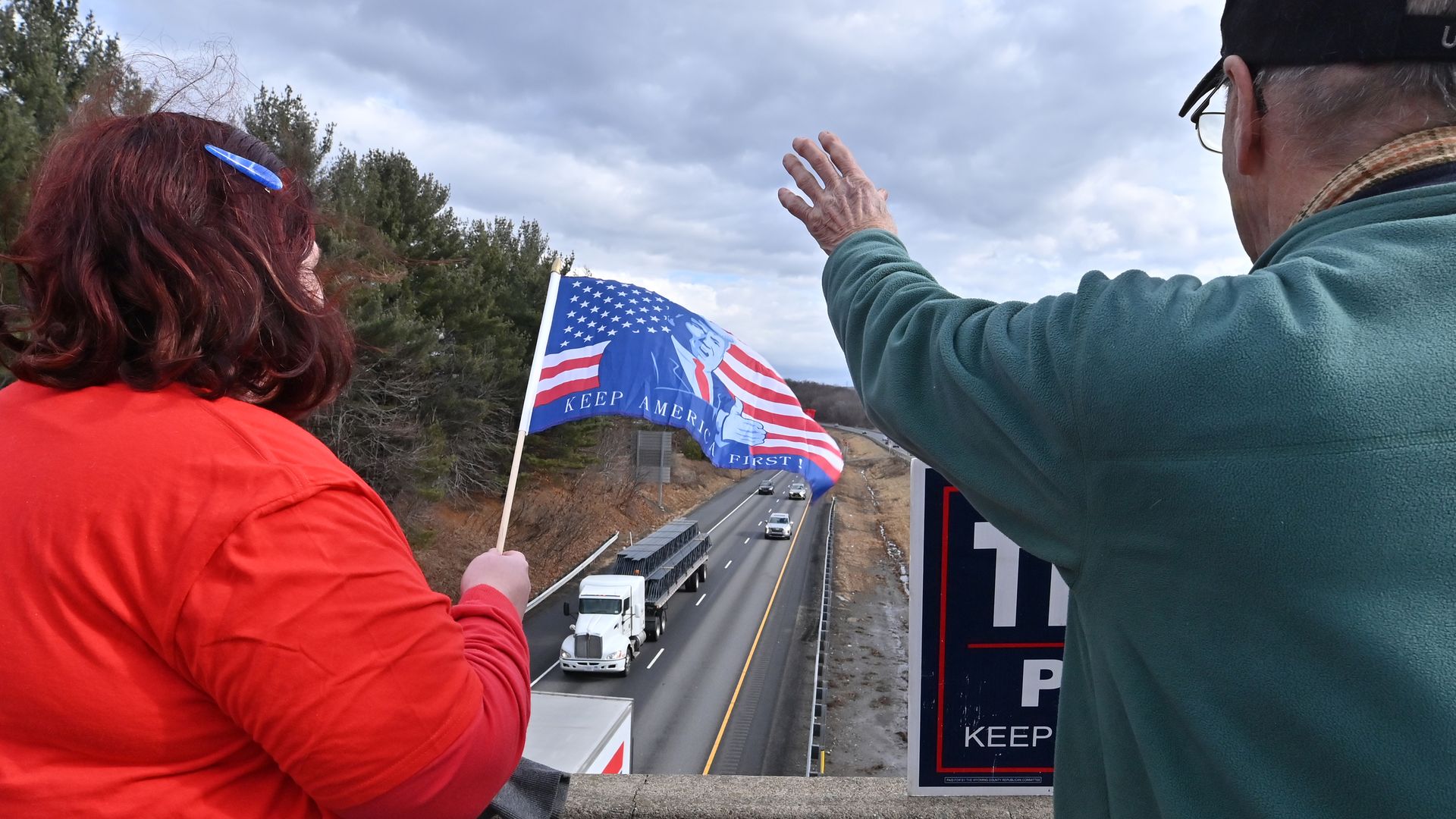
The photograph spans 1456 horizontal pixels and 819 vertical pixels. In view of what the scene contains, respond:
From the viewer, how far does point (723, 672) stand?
24672 millimetres

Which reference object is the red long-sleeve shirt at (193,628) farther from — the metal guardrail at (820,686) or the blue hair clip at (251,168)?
the metal guardrail at (820,686)

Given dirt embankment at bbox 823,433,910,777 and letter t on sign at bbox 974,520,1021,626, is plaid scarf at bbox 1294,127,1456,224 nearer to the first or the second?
letter t on sign at bbox 974,520,1021,626

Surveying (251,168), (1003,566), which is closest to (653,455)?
(1003,566)

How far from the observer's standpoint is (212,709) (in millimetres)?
1149

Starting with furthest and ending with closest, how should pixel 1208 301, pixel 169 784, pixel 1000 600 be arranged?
pixel 1000 600, pixel 169 784, pixel 1208 301

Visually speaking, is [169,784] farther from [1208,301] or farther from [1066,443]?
[1208,301]

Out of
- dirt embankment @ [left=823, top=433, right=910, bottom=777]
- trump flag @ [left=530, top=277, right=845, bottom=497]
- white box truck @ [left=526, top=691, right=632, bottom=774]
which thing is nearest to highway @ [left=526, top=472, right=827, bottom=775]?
dirt embankment @ [left=823, top=433, right=910, bottom=777]

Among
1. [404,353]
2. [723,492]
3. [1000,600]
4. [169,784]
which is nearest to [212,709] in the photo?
[169,784]

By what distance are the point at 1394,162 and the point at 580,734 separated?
1030 cm

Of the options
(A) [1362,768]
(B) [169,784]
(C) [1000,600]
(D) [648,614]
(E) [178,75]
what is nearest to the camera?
(A) [1362,768]

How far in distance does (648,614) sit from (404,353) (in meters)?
11.5

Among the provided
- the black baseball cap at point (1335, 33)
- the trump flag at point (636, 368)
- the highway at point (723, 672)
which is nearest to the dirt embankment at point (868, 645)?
the highway at point (723, 672)

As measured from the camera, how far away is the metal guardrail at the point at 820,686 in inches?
727

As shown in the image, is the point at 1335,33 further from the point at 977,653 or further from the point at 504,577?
the point at 977,653
